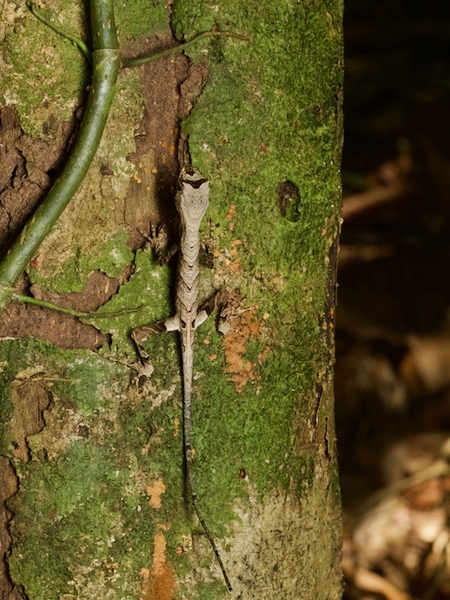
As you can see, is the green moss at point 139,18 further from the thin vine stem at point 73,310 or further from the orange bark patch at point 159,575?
the orange bark patch at point 159,575

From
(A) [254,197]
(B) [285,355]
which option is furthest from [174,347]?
(A) [254,197]

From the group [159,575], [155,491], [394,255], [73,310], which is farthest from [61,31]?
[394,255]

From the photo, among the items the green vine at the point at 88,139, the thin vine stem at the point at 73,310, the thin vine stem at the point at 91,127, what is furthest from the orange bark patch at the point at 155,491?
the thin vine stem at the point at 91,127

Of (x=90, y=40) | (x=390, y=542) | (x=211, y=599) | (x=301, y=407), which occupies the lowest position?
(x=390, y=542)

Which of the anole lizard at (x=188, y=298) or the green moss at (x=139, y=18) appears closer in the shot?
the anole lizard at (x=188, y=298)

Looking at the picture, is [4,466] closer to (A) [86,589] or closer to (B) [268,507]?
(A) [86,589]

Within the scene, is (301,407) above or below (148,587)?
above

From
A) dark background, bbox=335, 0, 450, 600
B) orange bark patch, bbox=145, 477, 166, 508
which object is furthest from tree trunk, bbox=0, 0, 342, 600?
dark background, bbox=335, 0, 450, 600
